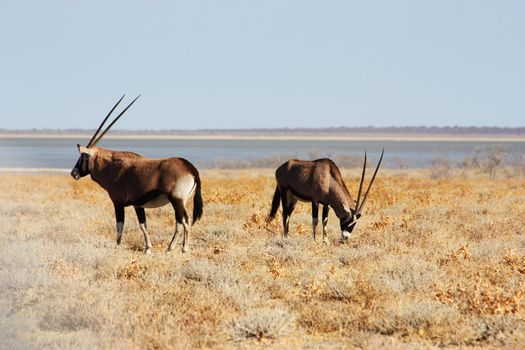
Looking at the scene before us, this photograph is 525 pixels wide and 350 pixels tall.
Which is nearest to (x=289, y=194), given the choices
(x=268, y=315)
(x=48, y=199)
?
(x=268, y=315)

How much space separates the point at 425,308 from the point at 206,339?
244 cm

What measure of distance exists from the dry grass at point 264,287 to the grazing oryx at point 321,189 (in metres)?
0.55

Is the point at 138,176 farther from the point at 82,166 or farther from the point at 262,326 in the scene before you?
the point at 262,326

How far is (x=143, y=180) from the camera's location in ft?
39.2

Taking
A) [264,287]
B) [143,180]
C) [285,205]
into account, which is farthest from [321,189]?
[264,287]

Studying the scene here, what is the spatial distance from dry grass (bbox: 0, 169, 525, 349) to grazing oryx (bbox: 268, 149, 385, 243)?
0.55 metres

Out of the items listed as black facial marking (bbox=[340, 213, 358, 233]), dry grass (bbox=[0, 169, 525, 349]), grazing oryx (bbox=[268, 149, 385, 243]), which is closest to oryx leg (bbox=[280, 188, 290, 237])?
grazing oryx (bbox=[268, 149, 385, 243])

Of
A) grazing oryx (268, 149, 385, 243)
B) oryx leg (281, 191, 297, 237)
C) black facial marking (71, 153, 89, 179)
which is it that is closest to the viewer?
black facial marking (71, 153, 89, 179)

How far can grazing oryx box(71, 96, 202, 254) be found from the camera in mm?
11867

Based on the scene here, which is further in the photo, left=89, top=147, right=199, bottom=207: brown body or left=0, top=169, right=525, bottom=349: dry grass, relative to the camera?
left=89, top=147, right=199, bottom=207: brown body

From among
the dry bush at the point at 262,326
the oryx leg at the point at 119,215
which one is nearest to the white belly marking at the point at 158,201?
the oryx leg at the point at 119,215

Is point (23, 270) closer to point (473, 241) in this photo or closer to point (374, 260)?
point (374, 260)

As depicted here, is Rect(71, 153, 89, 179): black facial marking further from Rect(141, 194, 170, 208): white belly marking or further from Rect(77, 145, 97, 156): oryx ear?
Rect(141, 194, 170, 208): white belly marking

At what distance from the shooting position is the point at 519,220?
53.0 feet
